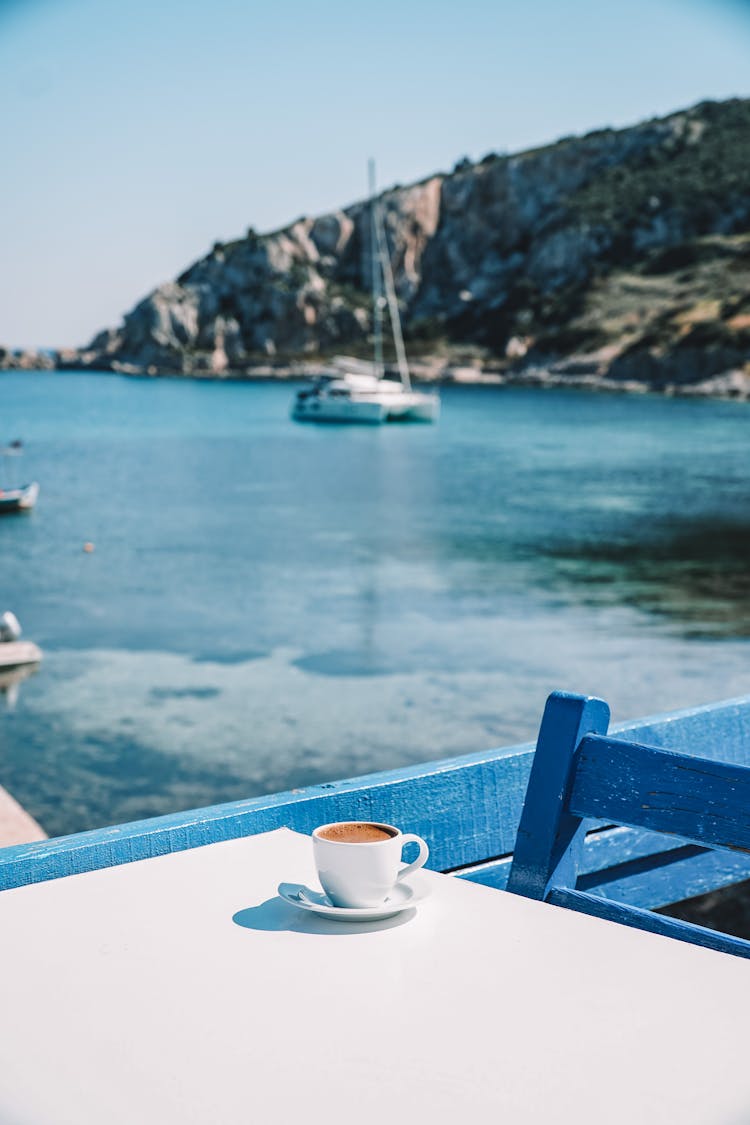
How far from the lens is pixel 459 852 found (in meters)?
2.47

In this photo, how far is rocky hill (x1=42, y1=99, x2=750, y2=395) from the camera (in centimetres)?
11112

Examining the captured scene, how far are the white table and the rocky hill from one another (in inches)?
3902

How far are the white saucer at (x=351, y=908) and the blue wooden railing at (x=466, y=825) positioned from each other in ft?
1.46

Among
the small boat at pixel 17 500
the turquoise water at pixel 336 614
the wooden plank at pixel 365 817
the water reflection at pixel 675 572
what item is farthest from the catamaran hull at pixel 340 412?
the wooden plank at pixel 365 817

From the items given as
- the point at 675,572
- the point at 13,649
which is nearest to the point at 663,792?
the point at 13,649

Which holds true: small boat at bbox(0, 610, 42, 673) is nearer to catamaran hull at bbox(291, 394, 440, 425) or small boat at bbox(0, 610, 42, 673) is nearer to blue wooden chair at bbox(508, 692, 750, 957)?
blue wooden chair at bbox(508, 692, 750, 957)

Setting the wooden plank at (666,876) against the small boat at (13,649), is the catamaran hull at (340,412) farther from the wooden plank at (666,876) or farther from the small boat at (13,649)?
the wooden plank at (666,876)

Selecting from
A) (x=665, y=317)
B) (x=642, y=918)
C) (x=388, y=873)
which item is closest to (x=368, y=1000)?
(x=388, y=873)

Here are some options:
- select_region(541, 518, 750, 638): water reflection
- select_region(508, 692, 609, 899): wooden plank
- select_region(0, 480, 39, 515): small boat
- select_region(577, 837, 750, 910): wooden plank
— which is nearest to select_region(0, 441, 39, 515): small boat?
select_region(0, 480, 39, 515): small boat

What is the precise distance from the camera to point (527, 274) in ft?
440

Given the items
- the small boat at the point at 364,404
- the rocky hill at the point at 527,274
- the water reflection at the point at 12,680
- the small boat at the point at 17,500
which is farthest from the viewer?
the rocky hill at the point at 527,274

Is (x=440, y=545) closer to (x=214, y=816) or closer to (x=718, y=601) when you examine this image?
(x=718, y=601)

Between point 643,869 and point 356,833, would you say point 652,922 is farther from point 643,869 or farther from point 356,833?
point 643,869

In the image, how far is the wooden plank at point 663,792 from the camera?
6.08 feet
